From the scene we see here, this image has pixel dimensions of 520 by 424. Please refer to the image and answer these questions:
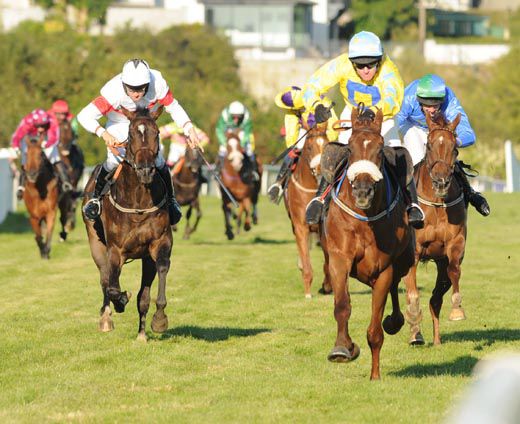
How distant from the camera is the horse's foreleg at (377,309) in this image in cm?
923

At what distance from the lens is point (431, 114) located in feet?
40.0

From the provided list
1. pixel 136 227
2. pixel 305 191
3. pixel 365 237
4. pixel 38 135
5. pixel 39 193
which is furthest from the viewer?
pixel 38 135

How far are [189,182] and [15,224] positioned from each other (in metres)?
5.32

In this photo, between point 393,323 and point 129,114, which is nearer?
point 393,323

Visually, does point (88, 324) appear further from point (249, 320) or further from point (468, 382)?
point (468, 382)

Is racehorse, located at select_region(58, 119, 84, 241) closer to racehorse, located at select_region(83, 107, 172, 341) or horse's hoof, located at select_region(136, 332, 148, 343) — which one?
horse's hoof, located at select_region(136, 332, 148, 343)

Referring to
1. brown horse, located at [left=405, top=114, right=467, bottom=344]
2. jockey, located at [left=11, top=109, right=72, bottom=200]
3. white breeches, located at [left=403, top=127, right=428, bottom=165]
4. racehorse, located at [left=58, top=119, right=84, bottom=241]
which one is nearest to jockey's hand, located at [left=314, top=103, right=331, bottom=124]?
brown horse, located at [left=405, top=114, right=467, bottom=344]

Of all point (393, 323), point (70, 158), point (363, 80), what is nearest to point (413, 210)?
point (393, 323)

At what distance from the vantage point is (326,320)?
43.6 feet

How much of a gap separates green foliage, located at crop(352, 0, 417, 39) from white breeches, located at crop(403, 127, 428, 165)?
77346 millimetres

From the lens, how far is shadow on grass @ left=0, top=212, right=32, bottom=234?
90.2 ft

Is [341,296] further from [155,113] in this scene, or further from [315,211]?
[155,113]

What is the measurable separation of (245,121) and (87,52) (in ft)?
161

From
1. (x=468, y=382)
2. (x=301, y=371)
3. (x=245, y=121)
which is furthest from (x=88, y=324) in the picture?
(x=245, y=121)
